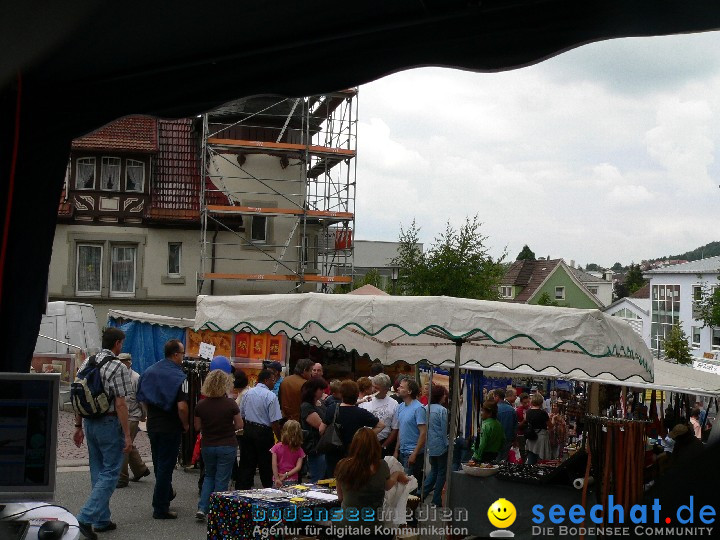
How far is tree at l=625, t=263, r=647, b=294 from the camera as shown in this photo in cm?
14962

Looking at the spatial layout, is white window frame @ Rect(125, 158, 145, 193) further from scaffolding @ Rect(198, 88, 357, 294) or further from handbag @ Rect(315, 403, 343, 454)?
handbag @ Rect(315, 403, 343, 454)

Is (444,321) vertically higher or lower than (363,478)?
higher

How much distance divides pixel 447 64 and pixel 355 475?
463 centimetres

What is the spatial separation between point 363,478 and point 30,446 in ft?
10.8

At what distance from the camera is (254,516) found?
6934mm

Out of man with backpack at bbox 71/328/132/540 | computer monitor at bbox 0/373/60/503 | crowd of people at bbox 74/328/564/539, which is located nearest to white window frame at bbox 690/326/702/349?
crowd of people at bbox 74/328/564/539

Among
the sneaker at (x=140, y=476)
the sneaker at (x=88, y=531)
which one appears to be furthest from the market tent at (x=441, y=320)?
the sneaker at (x=140, y=476)

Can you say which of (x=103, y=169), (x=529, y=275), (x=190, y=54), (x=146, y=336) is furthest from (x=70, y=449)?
(x=529, y=275)

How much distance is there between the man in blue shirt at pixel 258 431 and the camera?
9984 millimetres

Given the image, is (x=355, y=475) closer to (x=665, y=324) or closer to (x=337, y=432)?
(x=337, y=432)

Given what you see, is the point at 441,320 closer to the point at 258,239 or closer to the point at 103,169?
the point at 258,239

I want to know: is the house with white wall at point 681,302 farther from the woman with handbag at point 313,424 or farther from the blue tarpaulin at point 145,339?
the woman with handbag at point 313,424

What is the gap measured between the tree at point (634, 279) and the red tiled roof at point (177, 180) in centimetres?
12408

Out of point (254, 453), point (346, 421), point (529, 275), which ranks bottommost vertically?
point (254, 453)
